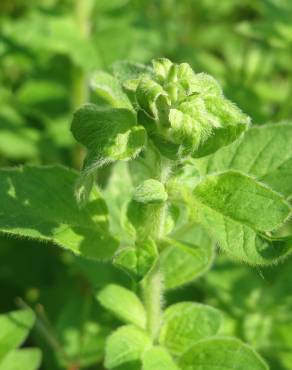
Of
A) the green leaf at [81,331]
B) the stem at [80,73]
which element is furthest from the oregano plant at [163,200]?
the stem at [80,73]

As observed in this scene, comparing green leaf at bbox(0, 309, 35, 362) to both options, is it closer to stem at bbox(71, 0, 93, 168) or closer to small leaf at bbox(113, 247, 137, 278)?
small leaf at bbox(113, 247, 137, 278)

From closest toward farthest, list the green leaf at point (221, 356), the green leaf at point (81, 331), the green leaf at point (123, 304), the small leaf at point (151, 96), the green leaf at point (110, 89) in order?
the small leaf at point (151, 96) < the green leaf at point (110, 89) < the green leaf at point (221, 356) < the green leaf at point (123, 304) < the green leaf at point (81, 331)

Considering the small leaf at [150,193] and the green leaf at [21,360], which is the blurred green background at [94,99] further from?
the small leaf at [150,193]

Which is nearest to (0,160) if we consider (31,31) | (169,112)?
(31,31)

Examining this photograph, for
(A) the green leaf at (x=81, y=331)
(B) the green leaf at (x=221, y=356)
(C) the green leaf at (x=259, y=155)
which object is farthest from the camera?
(A) the green leaf at (x=81, y=331)

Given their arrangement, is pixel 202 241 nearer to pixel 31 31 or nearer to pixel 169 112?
pixel 169 112

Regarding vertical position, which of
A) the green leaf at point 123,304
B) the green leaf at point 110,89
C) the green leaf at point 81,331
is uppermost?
the green leaf at point 110,89
